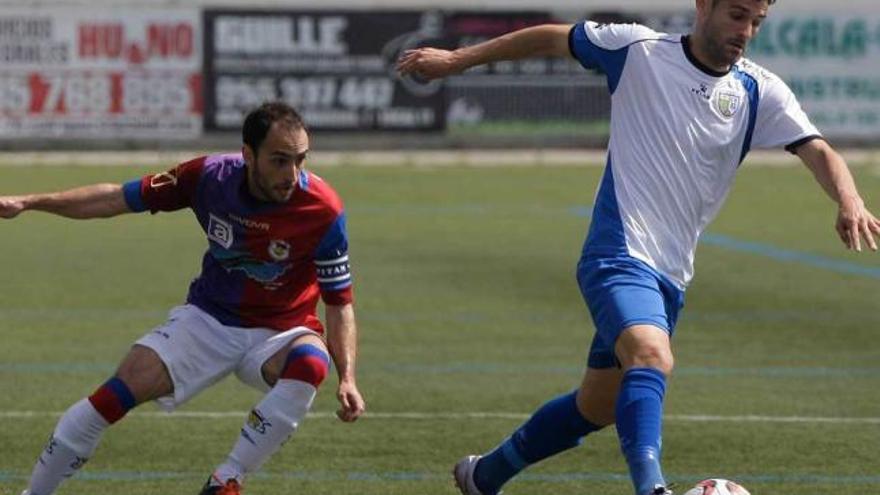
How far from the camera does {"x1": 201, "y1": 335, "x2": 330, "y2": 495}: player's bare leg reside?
28.9ft

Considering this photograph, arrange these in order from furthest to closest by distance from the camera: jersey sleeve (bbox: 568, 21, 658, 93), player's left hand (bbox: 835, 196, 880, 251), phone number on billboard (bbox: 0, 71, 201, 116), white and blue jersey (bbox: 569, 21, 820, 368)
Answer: phone number on billboard (bbox: 0, 71, 201, 116) < jersey sleeve (bbox: 568, 21, 658, 93) < white and blue jersey (bbox: 569, 21, 820, 368) < player's left hand (bbox: 835, 196, 880, 251)

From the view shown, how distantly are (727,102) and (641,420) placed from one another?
4.73 ft

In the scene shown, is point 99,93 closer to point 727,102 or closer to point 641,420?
point 727,102

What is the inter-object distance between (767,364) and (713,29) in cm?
614

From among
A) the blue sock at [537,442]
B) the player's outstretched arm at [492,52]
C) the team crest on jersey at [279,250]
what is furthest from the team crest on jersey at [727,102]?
the team crest on jersey at [279,250]

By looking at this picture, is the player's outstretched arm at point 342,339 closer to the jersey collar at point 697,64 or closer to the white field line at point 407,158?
the jersey collar at point 697,64

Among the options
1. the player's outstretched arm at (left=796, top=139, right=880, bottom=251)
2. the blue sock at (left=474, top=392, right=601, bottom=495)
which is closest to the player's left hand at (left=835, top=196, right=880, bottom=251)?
the player's outstretched arm at (left=796, top=139, right=880, bottom=251)

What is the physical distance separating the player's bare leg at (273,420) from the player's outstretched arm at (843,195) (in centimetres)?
214

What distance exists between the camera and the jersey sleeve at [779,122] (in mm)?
8672

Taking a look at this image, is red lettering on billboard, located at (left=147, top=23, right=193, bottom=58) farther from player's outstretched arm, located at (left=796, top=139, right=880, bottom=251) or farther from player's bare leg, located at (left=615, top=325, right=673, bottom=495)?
player's bare leg, located at (left=615, top=325, right=673, bottom=495)

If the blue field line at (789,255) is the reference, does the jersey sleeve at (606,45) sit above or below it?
above

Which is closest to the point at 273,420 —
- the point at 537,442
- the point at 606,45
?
the point at 537,442

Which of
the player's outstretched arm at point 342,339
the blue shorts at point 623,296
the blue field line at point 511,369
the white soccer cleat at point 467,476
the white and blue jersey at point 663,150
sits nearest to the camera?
the blue shorts at point 623,296

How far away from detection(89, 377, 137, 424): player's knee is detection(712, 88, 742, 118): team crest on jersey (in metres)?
2.63
